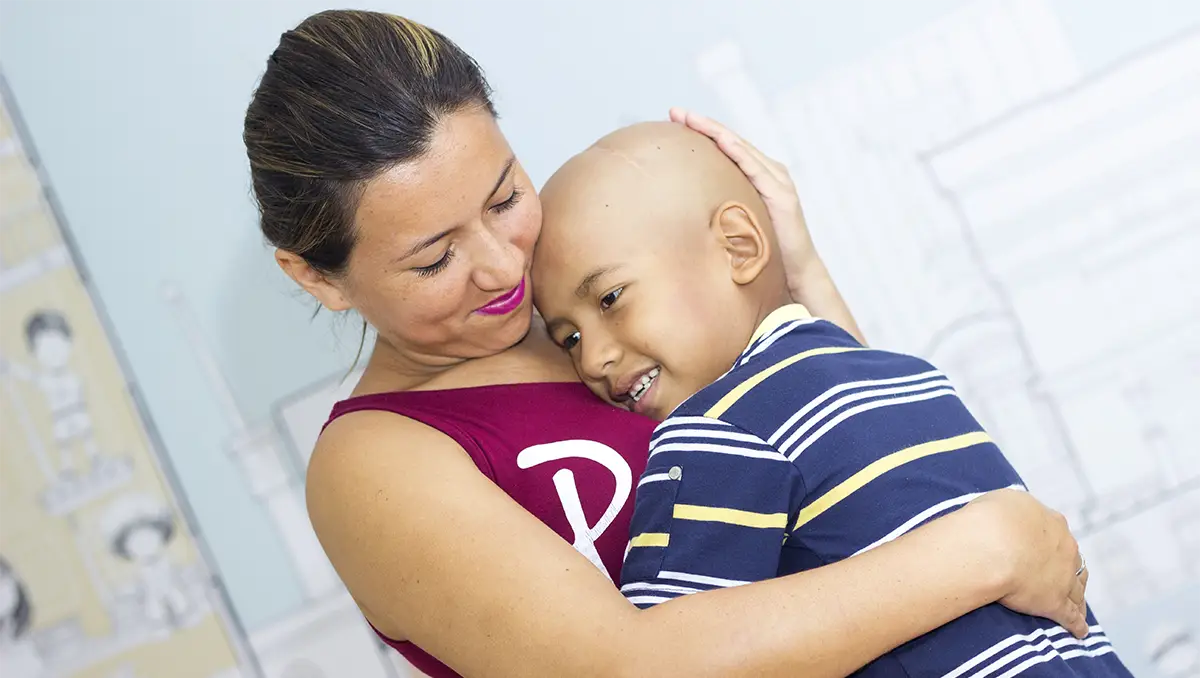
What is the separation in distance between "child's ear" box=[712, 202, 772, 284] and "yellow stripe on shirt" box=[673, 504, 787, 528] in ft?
1.25

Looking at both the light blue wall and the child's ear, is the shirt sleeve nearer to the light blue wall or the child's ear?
the child's ear

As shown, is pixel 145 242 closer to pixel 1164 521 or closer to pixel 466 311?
pixel 466 311

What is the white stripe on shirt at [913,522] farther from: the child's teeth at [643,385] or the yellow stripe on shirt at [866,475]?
the child's teeth at [643,385]

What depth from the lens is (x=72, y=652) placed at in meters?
2.08

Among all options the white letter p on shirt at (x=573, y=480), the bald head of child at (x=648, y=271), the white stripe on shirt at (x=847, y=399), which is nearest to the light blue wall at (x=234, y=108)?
the bald head of child at (x=648, y=271)

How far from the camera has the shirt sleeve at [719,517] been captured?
1.10 m

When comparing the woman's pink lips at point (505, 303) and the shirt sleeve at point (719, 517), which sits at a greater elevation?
the woman's pink lips at point (505, 303)

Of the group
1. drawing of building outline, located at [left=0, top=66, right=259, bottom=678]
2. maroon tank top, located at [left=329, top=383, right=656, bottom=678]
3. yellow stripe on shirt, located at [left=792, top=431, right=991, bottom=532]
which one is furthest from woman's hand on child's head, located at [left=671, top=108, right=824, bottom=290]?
drawing of building outline, located at [left=0, top=66, right=259, bottom=678]

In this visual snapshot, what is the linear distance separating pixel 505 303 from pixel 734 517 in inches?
17.2

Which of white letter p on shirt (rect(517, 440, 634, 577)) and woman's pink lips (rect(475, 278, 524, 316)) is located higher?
woman's pink lips (rect(475, 278, 524, 316))

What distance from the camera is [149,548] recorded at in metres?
2.06

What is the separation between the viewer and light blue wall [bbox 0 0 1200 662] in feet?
6.45

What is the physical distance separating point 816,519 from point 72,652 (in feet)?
5.20

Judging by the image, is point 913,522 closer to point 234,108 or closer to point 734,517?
point 734,517
